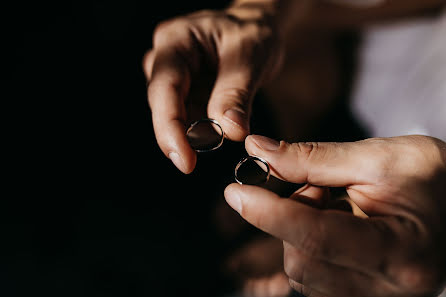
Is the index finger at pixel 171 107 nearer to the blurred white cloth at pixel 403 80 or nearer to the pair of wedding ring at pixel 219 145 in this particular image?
the pair of wedding ring at pixel 219 145

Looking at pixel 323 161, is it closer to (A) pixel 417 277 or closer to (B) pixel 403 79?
(A) pixel 417 277

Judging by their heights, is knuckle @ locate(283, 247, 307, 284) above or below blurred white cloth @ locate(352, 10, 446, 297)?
below

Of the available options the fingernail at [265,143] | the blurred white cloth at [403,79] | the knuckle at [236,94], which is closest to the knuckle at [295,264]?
the fingernail at [265,143]

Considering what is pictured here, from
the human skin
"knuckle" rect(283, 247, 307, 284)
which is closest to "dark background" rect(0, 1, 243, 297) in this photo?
the human skin

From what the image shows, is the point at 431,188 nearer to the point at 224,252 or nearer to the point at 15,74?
the point at 224,252

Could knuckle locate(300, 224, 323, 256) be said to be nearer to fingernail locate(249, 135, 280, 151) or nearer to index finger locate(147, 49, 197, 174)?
fingernail locate(249, 135, 280, 151)

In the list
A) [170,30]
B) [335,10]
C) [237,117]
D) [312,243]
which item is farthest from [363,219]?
[335,10]

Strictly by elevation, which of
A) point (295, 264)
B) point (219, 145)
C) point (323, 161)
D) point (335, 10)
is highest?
point (335, 10)
